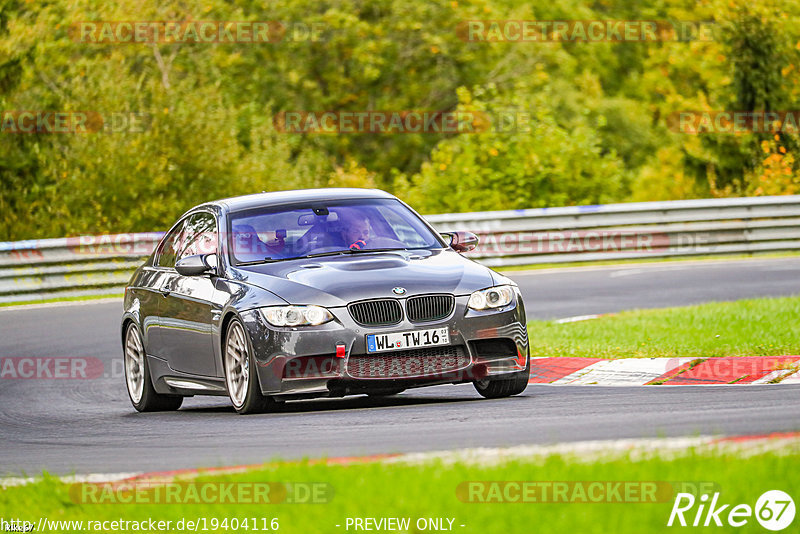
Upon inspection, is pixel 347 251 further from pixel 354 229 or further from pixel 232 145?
pixel 232 145

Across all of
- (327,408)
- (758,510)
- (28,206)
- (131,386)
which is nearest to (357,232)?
(327,408)

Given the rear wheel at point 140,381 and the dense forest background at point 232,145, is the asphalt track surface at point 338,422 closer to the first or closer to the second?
the rear wheel at point 140,381

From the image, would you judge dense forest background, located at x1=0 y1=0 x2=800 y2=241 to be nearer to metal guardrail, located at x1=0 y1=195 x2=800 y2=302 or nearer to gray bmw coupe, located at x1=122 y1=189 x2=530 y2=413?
metal guardrail, located at x1=0 y1=195 x2=800 y2=302

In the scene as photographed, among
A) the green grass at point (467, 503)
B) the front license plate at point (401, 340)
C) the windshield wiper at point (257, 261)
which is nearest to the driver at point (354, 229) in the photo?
the windshield wiper at point (257, 261)

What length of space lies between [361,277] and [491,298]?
90cm

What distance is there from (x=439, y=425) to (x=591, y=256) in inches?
673

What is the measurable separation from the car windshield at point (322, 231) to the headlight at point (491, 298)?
1.04 meters

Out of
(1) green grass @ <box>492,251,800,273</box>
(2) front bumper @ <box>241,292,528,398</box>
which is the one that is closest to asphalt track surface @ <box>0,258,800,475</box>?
(2) front bumper @ <box>241,292,528,398</box>

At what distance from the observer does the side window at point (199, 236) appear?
11.2 m

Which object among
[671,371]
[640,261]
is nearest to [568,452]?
[671,371]

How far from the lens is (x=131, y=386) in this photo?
1202 cm

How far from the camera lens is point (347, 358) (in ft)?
31.2

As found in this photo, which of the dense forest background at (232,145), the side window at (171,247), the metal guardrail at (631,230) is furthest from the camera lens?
the dense forest background at (232,145)

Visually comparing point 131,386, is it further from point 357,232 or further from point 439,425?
point 439,425
